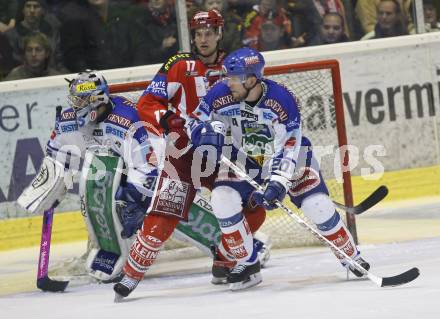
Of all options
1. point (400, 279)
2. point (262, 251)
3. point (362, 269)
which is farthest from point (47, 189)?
point (400, 279)

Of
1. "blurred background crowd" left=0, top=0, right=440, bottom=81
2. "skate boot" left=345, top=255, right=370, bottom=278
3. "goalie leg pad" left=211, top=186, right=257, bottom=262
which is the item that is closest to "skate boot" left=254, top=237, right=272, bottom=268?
"goalie leg pad" left=211, top=186, right=257, bottom=262

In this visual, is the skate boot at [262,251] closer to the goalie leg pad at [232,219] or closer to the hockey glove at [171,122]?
the goalie leg pad at [232,219]

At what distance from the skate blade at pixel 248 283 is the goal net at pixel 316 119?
1.52 m

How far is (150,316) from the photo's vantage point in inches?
210

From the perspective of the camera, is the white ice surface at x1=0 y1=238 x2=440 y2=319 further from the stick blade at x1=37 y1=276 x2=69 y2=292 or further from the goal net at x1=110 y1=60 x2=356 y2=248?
the goal net at x1=110 y1=60 x2=356 y2=248

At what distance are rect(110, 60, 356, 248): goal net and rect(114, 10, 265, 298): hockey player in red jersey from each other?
0.67 meters

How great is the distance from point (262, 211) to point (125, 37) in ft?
8.85

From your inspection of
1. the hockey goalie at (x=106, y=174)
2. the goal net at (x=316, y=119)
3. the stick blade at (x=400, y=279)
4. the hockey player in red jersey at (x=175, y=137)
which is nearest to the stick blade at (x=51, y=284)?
the hockey goalie at (x=106, y=174)

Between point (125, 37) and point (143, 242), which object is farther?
point (125, 37)

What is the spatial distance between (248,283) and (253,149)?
64cm

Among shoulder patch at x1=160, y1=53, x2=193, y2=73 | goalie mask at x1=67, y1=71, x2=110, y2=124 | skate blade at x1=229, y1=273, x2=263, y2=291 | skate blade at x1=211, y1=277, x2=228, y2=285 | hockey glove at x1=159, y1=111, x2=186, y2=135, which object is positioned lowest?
skate blade at x1=211, y1=277, x2=228, y2=285

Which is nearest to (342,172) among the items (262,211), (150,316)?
(262,211)

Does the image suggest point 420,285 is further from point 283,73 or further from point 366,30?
point 366,30

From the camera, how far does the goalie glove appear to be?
22.3ft
